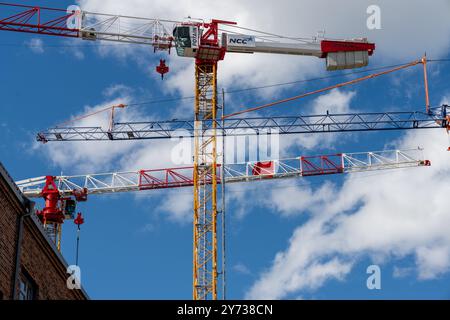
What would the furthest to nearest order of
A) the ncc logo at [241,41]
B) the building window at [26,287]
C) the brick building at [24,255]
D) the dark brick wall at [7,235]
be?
1. the ncc logo at [241,41]
2. the building window at [26,287]
3. the brick building at [24,255]
4. the dark brick wall at [7,235]

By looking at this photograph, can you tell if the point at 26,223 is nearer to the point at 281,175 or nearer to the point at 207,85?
the point at 207,85

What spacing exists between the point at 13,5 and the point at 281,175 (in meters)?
32.1

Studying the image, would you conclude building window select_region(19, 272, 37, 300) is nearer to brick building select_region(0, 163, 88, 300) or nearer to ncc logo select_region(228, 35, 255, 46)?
brick building select_region(0, 163, 88, 300)

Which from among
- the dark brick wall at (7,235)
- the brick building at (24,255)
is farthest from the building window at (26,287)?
the dark brick wall at (7,235)

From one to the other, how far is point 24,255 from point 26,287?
135 centimetres

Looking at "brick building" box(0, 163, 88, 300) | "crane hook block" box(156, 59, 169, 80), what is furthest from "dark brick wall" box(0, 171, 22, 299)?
"crane hook block" box(156, 59, 169, 80)

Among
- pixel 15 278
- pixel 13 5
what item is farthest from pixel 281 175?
pixel 15 278

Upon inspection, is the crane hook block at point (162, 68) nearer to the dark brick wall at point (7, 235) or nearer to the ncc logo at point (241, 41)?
the ncc logo at point (241, 41)

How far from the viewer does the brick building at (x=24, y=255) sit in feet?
101

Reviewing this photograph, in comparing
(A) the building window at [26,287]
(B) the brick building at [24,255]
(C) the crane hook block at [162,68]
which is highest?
(C) the crane hook block at [162,68]

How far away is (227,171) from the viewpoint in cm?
10000

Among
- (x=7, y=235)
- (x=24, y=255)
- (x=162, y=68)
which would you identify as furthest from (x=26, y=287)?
(x=162, y=68)
